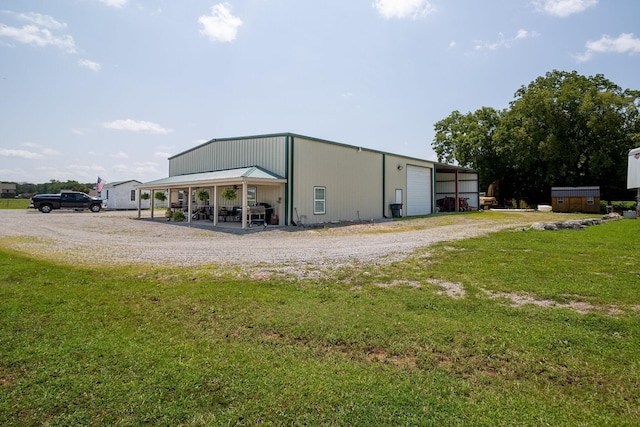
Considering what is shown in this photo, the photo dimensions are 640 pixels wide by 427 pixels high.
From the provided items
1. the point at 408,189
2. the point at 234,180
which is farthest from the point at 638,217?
the point at 234,180

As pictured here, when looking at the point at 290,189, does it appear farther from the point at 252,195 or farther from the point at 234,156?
the point at 234,156

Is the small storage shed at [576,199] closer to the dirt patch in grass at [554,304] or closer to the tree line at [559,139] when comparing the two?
the tree line at [559,139]

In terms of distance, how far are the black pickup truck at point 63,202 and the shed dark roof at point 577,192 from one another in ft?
124

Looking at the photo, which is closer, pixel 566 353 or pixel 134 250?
pixel 566 353

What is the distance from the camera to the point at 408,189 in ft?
83.6

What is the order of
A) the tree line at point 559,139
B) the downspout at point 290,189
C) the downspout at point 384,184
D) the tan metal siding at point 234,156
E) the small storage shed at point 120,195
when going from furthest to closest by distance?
the small storage shed at point 120,195 < the tree line at point 559,139 < the downspout at point 384,184 < the tan metal siding at point 234,156 < the downspout at point 290,189

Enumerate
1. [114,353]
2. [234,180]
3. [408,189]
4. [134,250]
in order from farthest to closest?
[408,189], [234,180], [134,250], [114,353]

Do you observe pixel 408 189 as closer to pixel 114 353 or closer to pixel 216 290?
pixel 216 290

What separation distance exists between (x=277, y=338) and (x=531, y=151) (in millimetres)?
36318

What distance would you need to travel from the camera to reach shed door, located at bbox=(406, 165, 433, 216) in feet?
83.9

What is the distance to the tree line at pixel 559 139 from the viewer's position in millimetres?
30547

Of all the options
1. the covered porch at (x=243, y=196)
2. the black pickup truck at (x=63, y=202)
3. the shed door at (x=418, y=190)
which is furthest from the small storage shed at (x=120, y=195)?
the shed door at (x=418, y=190)

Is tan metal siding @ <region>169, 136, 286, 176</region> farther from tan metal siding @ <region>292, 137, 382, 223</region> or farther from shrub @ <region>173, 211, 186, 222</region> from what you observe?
shrub @ <region>173, 211, 186, 222</region>

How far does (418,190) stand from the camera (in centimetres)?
2650
